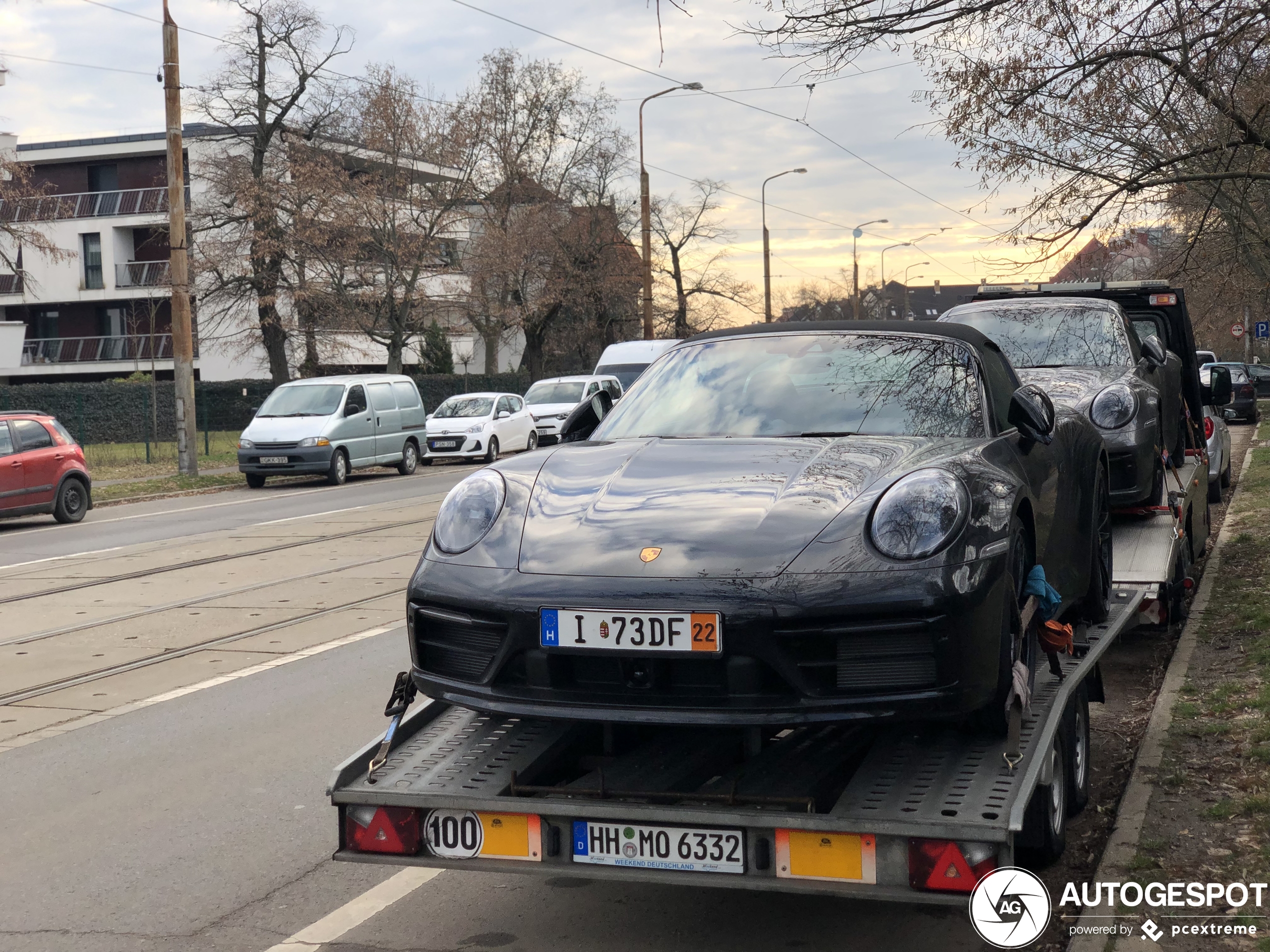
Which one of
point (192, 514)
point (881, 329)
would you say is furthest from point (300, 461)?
point (881, 329)

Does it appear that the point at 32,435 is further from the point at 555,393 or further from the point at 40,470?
the point at 555,393

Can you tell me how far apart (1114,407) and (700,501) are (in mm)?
4920

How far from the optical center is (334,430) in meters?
24.6

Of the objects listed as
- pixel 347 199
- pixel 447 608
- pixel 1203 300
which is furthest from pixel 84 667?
pixel 347 199

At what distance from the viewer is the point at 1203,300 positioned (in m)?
19.6

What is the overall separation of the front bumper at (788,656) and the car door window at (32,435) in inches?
638

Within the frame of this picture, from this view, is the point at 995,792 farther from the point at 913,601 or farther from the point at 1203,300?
the point at 1203,300

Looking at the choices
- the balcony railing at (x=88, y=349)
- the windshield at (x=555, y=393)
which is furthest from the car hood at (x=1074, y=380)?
the balcony railing at (x=88, y=349)

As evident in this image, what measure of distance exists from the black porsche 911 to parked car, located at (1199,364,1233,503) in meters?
7.88

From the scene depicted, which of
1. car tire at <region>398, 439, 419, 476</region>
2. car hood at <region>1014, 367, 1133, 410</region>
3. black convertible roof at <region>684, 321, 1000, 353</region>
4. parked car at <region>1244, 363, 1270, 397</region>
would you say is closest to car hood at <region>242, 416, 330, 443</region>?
car tire at <region>398, 439, 419, 476</region>

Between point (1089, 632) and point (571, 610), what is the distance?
9.00ft

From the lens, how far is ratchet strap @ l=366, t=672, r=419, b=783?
383 cm

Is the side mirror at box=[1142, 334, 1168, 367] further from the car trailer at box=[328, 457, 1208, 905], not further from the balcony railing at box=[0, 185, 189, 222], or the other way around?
the balcony railing at box=[0, 185, 189, 222]

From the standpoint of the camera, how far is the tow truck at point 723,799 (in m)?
3.21
